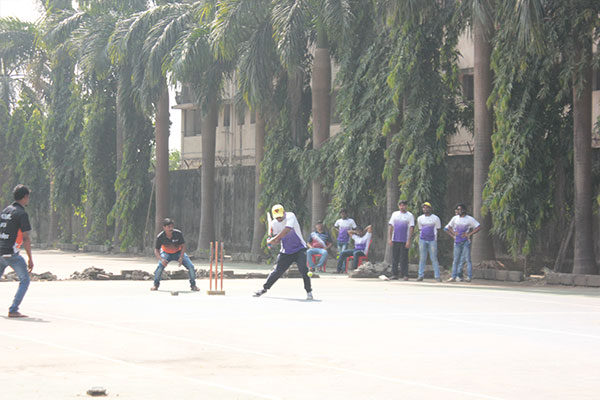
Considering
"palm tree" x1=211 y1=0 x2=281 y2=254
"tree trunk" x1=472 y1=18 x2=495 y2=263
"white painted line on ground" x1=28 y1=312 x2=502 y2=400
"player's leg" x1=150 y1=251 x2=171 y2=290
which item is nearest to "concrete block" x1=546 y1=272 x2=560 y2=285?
"tree trunk" x1=472 y1=18 x2=495 y2=263

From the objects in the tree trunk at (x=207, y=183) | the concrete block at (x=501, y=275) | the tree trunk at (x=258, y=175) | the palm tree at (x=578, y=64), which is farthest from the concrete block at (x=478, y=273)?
the tree trunk at (x=207, y=183)

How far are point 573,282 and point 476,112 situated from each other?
522 centimetres

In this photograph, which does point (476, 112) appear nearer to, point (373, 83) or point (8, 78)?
point (373, 83)

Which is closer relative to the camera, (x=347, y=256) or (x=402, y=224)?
(x=402, y=224)

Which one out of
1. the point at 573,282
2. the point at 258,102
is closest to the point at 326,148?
the point at 258,102

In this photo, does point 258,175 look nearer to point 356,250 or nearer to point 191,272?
point 356,250

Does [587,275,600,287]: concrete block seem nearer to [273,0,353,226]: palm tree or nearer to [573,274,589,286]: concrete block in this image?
[573,274,589,286]: concrete block

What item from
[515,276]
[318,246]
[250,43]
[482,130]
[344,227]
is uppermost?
[250,43]

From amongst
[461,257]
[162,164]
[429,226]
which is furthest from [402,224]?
[162,164]

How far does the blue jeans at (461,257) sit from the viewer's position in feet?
80.4

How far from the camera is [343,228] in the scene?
29.3 metres

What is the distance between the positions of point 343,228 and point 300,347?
18.4 metres

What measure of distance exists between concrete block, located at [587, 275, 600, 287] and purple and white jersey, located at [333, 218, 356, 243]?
8.34 meters

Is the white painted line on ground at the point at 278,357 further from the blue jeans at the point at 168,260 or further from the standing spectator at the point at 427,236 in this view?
the standing spectator at the point at 427,236
